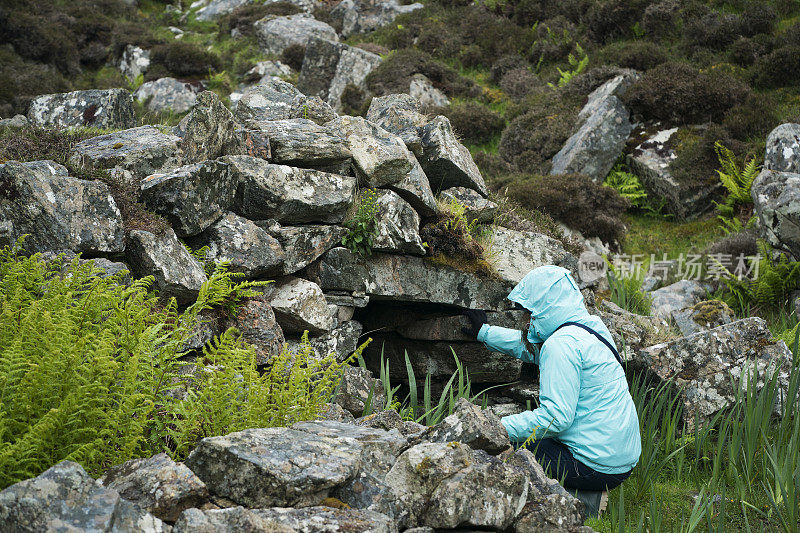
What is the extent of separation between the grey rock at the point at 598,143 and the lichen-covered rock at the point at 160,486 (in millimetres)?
13035

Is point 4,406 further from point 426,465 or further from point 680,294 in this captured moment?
point 680,294

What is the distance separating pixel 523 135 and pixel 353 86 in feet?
18.0

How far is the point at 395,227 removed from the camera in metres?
7.28

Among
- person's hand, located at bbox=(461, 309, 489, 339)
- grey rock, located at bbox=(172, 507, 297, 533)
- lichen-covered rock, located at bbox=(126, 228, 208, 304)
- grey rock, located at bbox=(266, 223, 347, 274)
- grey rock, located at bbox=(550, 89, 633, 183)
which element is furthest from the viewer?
grey rock, located at bbox=(550, 89, 633, 183)

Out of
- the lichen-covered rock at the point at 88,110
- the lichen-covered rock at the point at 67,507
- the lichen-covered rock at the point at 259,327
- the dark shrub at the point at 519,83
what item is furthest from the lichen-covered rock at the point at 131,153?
the dark shrub at the point at 519,83

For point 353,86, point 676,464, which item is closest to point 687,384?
point 676,464

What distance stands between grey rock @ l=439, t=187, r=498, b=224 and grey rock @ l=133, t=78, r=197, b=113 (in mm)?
10623

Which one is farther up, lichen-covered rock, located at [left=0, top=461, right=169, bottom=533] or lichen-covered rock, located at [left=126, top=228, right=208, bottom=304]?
lichen-covered rock, located at [left=0, top=461, right=169, bottom=533]

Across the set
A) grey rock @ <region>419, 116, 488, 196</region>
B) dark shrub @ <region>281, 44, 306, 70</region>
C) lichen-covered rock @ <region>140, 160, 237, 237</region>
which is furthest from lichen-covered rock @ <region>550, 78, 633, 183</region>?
dark shrub @ <region>281, 44, 306, 70</region>

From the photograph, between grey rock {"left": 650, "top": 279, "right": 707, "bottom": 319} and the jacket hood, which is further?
grey rock {"left": 650, "top": 279, "right": 707, "bottom": 319}

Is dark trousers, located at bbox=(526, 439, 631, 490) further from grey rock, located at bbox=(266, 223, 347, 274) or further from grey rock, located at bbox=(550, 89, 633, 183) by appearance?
grey rock, located at bbox=(550, 89, 633, 183)

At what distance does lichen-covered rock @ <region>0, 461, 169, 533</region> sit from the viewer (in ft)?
7.03

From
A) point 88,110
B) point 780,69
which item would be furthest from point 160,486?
point 780,69

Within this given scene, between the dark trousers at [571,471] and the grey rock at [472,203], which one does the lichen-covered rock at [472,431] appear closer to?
the dark trousers at [571,471]
